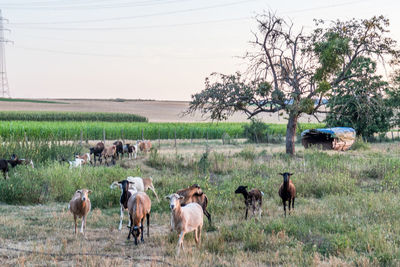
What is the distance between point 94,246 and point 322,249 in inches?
190

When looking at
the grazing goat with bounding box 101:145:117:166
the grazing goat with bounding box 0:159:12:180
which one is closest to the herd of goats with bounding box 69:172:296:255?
the grazing goat with bounding box 0:159:12:180

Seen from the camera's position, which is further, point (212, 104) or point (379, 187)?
point (212, 104)

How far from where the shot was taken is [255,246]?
9.25m

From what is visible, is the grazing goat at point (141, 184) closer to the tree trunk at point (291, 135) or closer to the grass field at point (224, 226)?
the grass field at point (224, 226)

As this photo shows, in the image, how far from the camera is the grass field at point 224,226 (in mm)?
8469

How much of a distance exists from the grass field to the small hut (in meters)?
14.3

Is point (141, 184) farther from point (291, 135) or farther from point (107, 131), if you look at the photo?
point (107, 131)

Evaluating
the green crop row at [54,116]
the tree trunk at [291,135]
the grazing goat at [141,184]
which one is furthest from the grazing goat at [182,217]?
the green crop row at [54,116]

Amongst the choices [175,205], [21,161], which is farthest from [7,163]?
[175,205]

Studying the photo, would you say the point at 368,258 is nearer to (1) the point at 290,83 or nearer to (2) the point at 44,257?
(2) the point at 44,257

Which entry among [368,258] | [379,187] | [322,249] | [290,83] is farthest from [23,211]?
[290,83]

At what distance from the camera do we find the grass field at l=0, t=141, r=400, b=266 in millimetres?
8469

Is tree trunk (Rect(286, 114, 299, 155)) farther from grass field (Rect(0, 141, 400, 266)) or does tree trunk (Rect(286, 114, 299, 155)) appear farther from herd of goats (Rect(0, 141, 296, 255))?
herd of goats (Rect(0, 141, 296, 255))

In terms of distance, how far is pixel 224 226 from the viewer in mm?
Answer: 10906
